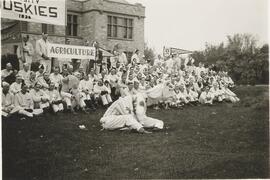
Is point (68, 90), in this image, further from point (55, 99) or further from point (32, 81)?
point (32, 81)

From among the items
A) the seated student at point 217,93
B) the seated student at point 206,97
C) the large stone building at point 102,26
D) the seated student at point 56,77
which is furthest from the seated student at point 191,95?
the large stone building at point 102,26

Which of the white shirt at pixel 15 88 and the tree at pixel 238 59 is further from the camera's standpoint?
the tree at pixel 238 59

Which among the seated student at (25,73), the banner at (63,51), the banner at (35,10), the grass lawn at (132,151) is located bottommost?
the grass lawn at (132,151)

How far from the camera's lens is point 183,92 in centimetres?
925

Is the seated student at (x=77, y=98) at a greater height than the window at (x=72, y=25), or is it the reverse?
the window at (x=72, y=25)

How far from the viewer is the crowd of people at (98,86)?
22.2 feet

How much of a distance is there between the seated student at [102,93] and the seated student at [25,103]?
158 cm

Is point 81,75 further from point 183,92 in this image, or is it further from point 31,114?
point 183,92

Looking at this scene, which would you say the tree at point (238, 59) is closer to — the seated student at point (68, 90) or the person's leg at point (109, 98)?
the person's leg at point (109, 98)

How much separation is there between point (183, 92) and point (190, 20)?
280cm

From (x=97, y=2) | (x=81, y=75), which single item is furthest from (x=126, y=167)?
(x=97, y=2)

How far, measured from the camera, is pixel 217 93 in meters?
10.0

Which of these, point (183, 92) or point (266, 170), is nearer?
point (266, 170)

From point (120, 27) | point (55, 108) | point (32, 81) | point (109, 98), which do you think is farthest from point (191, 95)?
point (120, 27)
